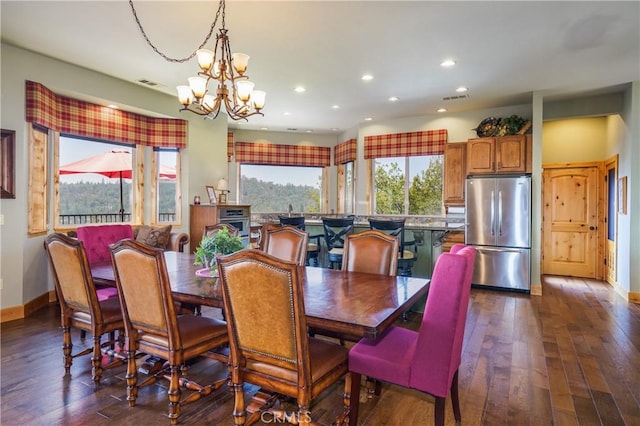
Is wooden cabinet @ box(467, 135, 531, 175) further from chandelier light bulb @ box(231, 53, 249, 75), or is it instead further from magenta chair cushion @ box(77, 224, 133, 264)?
magenta chair cushion @ box(77, 224, 133, 264)

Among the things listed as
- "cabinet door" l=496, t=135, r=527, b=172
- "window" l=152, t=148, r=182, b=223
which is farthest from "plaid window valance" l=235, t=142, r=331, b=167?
"cabinet door" l=496, t=135, r=527, b=172

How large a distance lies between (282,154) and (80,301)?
560 centimetres

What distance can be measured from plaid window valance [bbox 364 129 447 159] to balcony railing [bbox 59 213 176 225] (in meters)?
3.70

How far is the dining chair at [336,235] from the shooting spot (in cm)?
414

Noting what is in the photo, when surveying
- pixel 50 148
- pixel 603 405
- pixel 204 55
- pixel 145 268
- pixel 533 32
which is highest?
pixel 533 32

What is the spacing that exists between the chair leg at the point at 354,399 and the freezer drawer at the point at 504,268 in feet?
13.3

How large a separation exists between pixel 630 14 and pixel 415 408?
3462 millimetres

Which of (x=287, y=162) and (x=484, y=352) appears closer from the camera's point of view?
(x=484, y=352)

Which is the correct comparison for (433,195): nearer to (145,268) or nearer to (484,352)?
(484,352)

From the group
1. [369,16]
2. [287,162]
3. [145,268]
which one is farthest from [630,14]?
[287,162]

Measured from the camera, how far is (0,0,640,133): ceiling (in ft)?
9.35

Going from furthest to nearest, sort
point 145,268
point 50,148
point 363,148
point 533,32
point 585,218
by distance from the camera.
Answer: point 363,148 → point 585,218 → point 50,148 → point 533,32 → point 145,268

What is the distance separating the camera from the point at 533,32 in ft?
10.4

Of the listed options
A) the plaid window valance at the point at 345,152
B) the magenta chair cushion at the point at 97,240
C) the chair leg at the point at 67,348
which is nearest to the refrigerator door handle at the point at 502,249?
the plaid window valance at the point at 345,152
